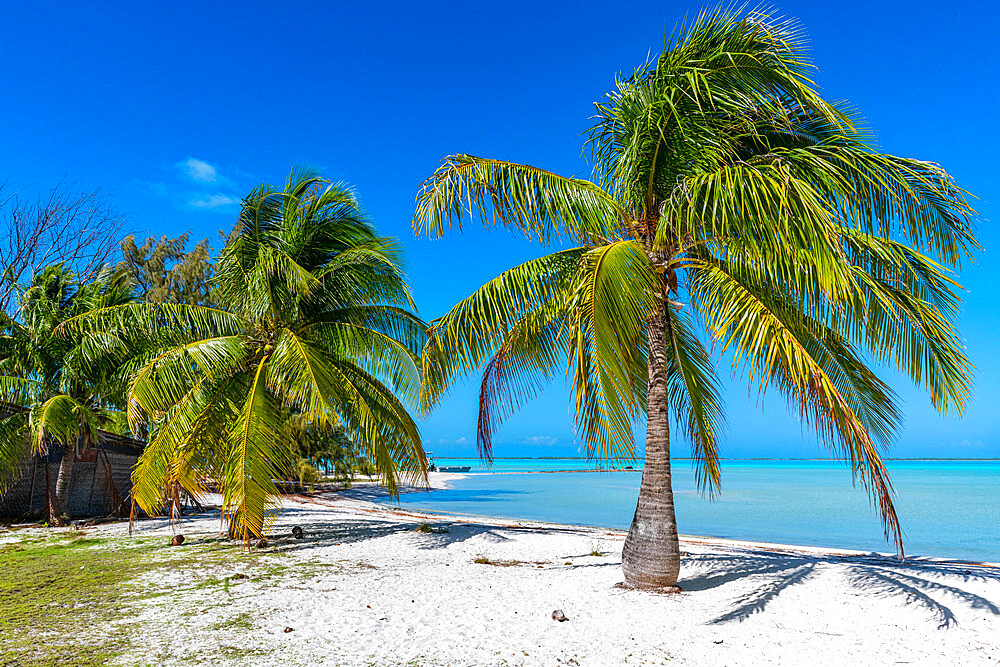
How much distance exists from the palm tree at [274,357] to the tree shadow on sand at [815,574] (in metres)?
4.87

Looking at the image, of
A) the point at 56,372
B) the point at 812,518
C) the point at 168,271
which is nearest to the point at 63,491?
the point at 56,372

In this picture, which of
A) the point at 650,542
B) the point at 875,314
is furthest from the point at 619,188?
the point at 650,542

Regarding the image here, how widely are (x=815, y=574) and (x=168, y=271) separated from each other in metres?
22.6

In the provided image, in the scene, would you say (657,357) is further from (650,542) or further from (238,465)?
Result: (238,465)

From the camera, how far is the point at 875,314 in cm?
629

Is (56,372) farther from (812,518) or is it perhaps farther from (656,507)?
(812,518)

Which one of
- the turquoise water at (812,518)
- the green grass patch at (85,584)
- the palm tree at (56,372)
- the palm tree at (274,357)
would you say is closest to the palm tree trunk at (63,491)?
the palm tree at (56,372)

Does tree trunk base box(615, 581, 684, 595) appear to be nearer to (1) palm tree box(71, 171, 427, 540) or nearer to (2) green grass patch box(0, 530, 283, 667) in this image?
(2) green grass patch box(0, 530, 283, 667)

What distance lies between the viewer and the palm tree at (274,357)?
9312 millimetres

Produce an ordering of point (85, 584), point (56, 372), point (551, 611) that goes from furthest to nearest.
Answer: point (56, 372), point (85, 584), point (551, 611)

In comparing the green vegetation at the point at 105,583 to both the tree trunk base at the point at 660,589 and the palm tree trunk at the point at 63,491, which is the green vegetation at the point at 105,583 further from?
the tree trunk base at the point at 660,589

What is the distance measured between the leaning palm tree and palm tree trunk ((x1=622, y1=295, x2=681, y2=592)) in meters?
0.02

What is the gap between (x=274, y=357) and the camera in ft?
32.0

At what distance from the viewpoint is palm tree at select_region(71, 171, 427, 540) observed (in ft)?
30.6
